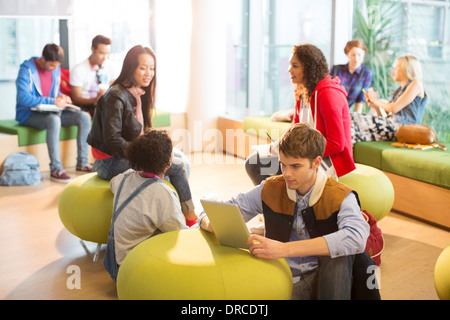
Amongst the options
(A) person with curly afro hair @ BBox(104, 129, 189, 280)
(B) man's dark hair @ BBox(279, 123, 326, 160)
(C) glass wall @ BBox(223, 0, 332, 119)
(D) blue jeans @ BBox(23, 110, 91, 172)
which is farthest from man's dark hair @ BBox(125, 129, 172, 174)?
(C) glass wall @ BBox(223, 0, 332, 119)

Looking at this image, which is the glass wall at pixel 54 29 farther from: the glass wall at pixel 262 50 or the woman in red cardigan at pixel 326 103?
the woman in red cardigan at pixel 326 103

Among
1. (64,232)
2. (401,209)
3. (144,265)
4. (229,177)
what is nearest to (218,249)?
(144,265)

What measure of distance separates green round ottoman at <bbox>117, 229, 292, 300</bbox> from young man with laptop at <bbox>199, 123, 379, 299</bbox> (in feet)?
0.25

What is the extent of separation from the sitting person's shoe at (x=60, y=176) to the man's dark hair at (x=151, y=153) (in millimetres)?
2582

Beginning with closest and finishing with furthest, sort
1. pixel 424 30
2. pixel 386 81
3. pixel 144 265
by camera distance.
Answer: pixel 144 265 → pixel 424 30 → pixel 386 81

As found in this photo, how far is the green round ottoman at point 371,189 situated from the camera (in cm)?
369

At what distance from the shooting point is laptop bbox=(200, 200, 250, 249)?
6.99 feet

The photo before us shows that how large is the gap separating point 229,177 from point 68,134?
167cm

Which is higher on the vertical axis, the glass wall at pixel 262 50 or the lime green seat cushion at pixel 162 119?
the glass wall at pixel 262 50

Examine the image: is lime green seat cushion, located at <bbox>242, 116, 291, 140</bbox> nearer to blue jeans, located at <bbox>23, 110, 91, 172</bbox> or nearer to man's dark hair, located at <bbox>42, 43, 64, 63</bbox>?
blue jeans, located at <bbox>23, 110, 91, 172</bbox>

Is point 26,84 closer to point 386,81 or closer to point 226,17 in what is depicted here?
point 226,17

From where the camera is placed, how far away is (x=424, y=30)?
210 inches

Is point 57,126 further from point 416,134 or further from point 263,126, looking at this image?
point 416,134

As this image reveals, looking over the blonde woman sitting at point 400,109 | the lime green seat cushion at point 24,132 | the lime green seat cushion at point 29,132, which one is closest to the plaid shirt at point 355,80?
the blonde woman sitting at point 400,109
